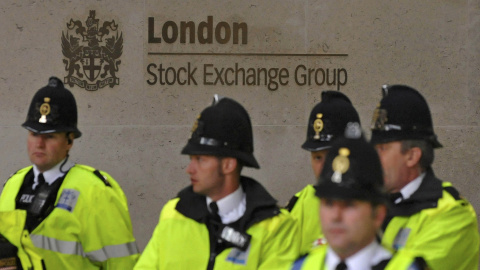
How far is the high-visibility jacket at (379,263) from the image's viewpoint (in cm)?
346

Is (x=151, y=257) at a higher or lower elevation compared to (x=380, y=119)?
lower

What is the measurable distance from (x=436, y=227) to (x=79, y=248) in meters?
2.23

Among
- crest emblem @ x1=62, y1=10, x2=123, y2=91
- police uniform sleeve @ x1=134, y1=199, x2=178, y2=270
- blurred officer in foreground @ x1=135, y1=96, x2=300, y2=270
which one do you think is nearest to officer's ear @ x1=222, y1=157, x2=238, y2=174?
blurred officer in foreground @ x1=135, y1=96, x2=300, y2=270

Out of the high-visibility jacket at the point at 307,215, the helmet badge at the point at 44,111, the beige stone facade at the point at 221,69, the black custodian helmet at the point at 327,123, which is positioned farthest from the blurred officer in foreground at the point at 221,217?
the beige stone facade at the point at 221,69

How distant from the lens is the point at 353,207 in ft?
11.1

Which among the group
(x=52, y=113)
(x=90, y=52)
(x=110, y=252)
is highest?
(x=90, y=52)

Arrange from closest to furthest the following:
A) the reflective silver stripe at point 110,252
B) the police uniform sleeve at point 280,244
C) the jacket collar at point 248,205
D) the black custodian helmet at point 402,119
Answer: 1. the police uniform sleeve at point 280,244
2. the jacket collar at point 248,205
3. the black custodian helmet at point 402,119
4. the reflective silver stripe at point 110,252

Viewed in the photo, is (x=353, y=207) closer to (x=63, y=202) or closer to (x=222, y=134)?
(x=222, y=134)

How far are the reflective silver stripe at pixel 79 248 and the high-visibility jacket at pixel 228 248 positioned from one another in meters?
0.82

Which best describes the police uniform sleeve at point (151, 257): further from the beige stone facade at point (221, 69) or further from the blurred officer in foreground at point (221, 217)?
the beige stone facade at point (221, 69)

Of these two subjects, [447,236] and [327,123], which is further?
[327,123]

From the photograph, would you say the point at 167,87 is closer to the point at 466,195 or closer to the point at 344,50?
the point at 344,50

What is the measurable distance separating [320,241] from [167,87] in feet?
12.9

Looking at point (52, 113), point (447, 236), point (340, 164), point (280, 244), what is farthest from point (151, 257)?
point (340, 164)
